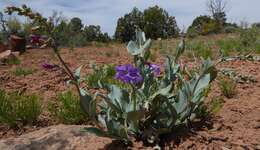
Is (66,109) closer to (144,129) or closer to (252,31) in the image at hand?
(144,129)

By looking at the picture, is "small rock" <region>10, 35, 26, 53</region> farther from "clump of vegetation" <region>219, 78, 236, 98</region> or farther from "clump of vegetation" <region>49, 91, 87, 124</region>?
"clump of vegetation" <region>219, 78, 236, 98</region>

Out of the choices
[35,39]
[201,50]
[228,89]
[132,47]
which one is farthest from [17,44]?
[35,39]

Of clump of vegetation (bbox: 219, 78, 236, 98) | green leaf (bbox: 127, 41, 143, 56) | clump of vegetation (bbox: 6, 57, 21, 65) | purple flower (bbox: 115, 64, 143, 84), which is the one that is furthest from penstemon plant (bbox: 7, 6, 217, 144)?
clump of vegetation (bbox: 6, 57, 21, 65)

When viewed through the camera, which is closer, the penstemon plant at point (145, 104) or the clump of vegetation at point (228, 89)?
the penstemon plant at point (145, 104)

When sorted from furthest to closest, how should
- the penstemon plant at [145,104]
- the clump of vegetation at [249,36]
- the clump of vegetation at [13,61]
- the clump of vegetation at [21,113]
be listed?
the clump of vegetation at [13,61]
the clump of vegetation at [249,36]
the clump of vegetation at [21,113]
the penstemon plant at [145,104]

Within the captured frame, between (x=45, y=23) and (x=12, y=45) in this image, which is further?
(x=12, y=45)

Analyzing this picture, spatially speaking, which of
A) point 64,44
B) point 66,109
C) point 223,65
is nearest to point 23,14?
point 66,109

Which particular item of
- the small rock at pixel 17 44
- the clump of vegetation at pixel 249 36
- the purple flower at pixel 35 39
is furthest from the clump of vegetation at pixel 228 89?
the small rock at pixel 17 44

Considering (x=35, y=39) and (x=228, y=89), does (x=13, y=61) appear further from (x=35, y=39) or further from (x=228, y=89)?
(x=35, y=39)

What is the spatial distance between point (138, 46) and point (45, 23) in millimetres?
704

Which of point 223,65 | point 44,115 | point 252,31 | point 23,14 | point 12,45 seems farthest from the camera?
point 12,45

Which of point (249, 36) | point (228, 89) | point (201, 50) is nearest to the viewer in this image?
point (228, 89)

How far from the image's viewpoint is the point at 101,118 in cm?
267

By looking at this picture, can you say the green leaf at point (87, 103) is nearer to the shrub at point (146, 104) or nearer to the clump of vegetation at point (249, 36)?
the shrub at point (146, 104)
